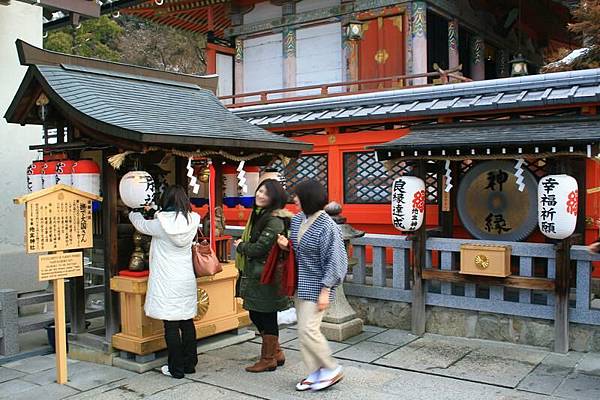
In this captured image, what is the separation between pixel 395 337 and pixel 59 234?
4175 mm

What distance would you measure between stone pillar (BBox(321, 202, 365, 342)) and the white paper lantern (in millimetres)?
721

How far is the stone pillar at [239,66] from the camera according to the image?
16.2 meters

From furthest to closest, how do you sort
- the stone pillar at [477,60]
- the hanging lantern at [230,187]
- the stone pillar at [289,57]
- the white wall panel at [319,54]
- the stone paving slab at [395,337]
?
the stone pillar at [477,60] < the stone pillar at [289,57] < the white wall panel at [319,54] < the hanging lantern at [230,187] < the stone paving slab at [395,337]

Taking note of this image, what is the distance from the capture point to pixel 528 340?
267 inches

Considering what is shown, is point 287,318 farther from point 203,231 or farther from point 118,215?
point 118,215

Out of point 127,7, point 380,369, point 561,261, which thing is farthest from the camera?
point 127,7

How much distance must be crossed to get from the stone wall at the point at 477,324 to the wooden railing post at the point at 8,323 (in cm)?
422

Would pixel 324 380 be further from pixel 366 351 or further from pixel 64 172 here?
pixel 64 172

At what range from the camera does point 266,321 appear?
18.9 feet

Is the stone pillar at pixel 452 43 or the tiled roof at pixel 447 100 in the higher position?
the stone pillar at pixel 452 43

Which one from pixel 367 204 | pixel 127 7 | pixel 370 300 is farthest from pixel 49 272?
pixel 127 7

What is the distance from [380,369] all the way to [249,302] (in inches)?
62.7

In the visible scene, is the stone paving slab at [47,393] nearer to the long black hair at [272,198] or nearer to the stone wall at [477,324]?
the long black hair at [272,198]

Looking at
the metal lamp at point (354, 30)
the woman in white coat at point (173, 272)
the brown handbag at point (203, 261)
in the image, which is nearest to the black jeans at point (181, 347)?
the woman in white coat at point (173, 272)
